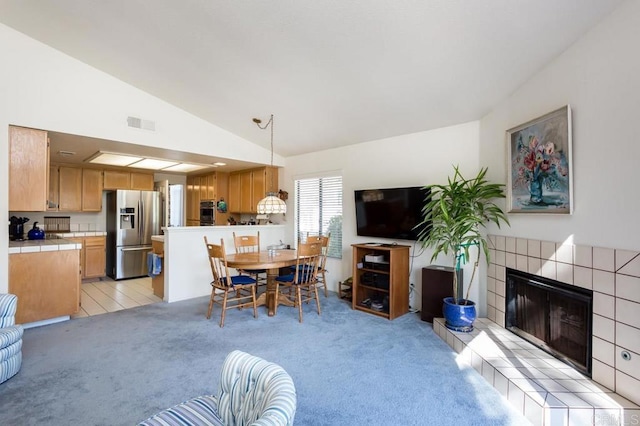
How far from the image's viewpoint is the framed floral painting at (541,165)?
7.67 ft

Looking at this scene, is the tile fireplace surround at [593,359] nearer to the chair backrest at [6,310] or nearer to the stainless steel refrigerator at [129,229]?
the chair backrest at [6,310]

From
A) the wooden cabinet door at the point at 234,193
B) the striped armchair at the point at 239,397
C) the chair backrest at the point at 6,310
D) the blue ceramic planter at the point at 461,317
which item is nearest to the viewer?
the striped armchair at the point at 239,397

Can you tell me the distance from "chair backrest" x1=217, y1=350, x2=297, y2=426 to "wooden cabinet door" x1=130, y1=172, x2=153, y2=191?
607 cm

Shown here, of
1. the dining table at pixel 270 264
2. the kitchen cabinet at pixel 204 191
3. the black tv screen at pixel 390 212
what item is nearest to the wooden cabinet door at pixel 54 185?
the kitchen cabinet at pixel 204 191

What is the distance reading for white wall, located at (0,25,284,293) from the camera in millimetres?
3197

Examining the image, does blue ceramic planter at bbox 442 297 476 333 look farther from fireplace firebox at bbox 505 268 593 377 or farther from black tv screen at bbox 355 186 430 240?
black tv screen at bbox 355 186 430 240

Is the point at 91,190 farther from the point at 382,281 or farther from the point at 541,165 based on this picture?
the point at 541,165

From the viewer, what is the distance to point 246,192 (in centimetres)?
612

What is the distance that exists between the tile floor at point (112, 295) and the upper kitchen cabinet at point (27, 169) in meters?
1.44

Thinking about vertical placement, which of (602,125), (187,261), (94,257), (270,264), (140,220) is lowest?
(94,257)

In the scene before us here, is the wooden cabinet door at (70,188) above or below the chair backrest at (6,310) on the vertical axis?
above

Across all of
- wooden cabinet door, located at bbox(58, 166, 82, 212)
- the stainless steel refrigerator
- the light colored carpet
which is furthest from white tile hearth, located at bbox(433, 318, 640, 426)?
wooden cabinet door, located at bbox(58, 166, 82, 212)

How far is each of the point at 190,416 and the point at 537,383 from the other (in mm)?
2166

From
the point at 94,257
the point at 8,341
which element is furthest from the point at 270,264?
the point at 94,257
